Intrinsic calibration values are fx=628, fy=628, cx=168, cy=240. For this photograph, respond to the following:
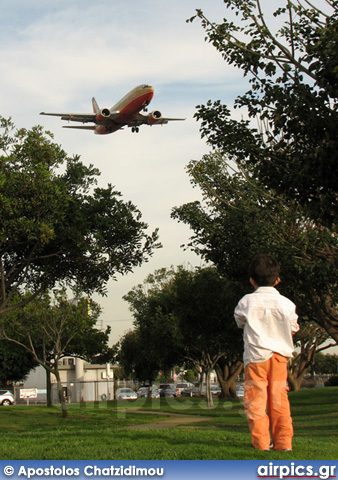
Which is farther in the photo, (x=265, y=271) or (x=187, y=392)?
(x=187, y=392)

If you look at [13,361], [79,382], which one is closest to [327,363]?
[13,361]

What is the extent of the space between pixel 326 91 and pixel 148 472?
6619 millimetres

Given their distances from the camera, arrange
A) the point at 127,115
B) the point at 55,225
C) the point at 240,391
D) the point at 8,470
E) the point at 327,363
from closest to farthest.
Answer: the point at 8,470 → the point at 55,225 → the point at 127,115 → the point at 240,391 → the point at 327,363

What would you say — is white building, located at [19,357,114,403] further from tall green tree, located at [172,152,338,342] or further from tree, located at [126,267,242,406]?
tall green tree, located at [172,152,338,342]

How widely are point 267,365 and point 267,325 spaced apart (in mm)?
349

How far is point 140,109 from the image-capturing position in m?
34.4

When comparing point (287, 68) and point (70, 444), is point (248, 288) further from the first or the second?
point (70, 444)

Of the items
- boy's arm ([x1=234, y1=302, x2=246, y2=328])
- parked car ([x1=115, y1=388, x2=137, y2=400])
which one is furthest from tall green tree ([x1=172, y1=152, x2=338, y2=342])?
parked car ([x1=115, y1=388, x2=137, y2=400])

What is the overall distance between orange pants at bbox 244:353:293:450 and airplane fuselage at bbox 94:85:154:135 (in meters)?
29.6

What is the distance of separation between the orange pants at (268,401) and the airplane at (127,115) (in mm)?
29635

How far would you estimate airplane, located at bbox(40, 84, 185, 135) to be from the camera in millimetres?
34000

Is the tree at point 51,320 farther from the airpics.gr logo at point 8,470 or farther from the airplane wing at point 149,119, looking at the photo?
the airpics.gr logo at point 8,470

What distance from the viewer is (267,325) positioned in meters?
5.58

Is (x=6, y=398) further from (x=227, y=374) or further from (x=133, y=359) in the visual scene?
(x=227, y=374)
